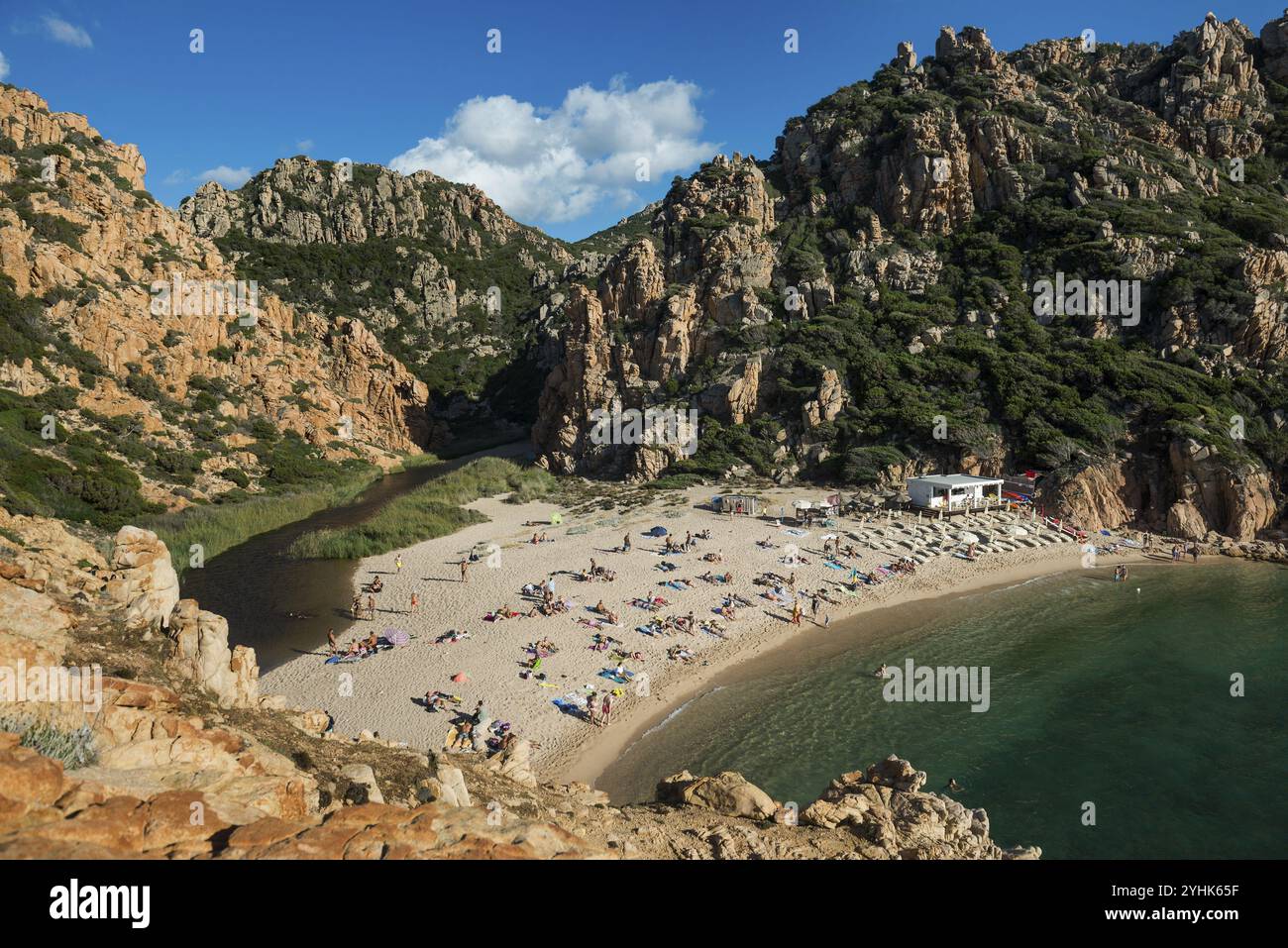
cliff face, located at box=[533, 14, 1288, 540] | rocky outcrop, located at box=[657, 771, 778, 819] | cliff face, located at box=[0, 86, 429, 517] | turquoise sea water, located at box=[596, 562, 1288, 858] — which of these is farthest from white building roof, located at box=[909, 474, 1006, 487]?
cliff face, located at box=[0, 86, 429, 517]

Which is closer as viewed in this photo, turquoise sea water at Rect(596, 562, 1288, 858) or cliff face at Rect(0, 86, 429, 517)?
turquoise sea water at Rect(596, 562, 1288, 858)

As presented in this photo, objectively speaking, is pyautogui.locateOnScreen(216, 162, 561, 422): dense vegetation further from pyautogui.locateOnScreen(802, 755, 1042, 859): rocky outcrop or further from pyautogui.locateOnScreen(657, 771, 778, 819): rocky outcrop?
pyautogui.locateOnScreen(802, 755, 1042, 859): rocky outcrop

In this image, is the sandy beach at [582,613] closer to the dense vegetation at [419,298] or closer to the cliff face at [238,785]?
the cliff face at [238,785]

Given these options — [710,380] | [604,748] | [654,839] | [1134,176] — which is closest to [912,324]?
[710,380]

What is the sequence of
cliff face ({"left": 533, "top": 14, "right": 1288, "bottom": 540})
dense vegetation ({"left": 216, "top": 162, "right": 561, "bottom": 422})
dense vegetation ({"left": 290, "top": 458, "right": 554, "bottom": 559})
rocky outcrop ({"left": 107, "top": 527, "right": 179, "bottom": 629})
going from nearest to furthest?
rocky outcrop ({"left": 107, "top": 527, "right": 179, "bottom": 629}), dense vegetation ({"left": 290, "top": 458, "right": 554, "bottom": 559}), cliff face ({"left": 533, "top": 14, "right": 1288, "bottom": 540}), dense vegetation ({"left": 216, "top": 162, "right": 561, "bottom": 422})

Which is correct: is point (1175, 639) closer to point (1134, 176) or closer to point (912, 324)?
point (912, 324)

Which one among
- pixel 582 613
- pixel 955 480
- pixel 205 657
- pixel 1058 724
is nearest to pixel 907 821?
pixel 1058 724
